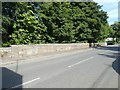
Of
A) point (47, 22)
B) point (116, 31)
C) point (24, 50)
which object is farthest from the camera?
point (116, 31)

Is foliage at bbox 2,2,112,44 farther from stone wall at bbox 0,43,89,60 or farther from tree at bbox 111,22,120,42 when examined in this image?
tree at bbox 111,22,120,42

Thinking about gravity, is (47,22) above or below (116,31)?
above

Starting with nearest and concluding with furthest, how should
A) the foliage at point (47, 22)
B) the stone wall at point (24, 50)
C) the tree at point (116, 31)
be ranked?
the stone wall at point (24, 50)
the foliage at point (47, 22)
the tree at point (116, 31)

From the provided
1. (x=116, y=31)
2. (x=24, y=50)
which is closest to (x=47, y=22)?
(x=24, y=50)

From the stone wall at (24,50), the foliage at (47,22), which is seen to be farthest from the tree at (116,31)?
the stone wall at (24,50)

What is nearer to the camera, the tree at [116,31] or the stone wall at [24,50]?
the stone wall at [24,50]

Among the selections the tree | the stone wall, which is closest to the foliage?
the stone wall

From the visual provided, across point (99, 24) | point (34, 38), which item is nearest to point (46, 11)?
point (34, 38)

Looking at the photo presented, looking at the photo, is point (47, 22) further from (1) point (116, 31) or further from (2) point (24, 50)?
(1) point (116, 31)

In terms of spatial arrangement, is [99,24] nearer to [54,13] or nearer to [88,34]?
[88,34]

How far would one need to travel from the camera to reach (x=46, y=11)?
146ft

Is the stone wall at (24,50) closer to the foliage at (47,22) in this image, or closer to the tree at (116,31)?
the foliage at (47,22)

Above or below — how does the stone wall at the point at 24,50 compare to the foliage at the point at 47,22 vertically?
below

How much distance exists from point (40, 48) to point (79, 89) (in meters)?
21.4
